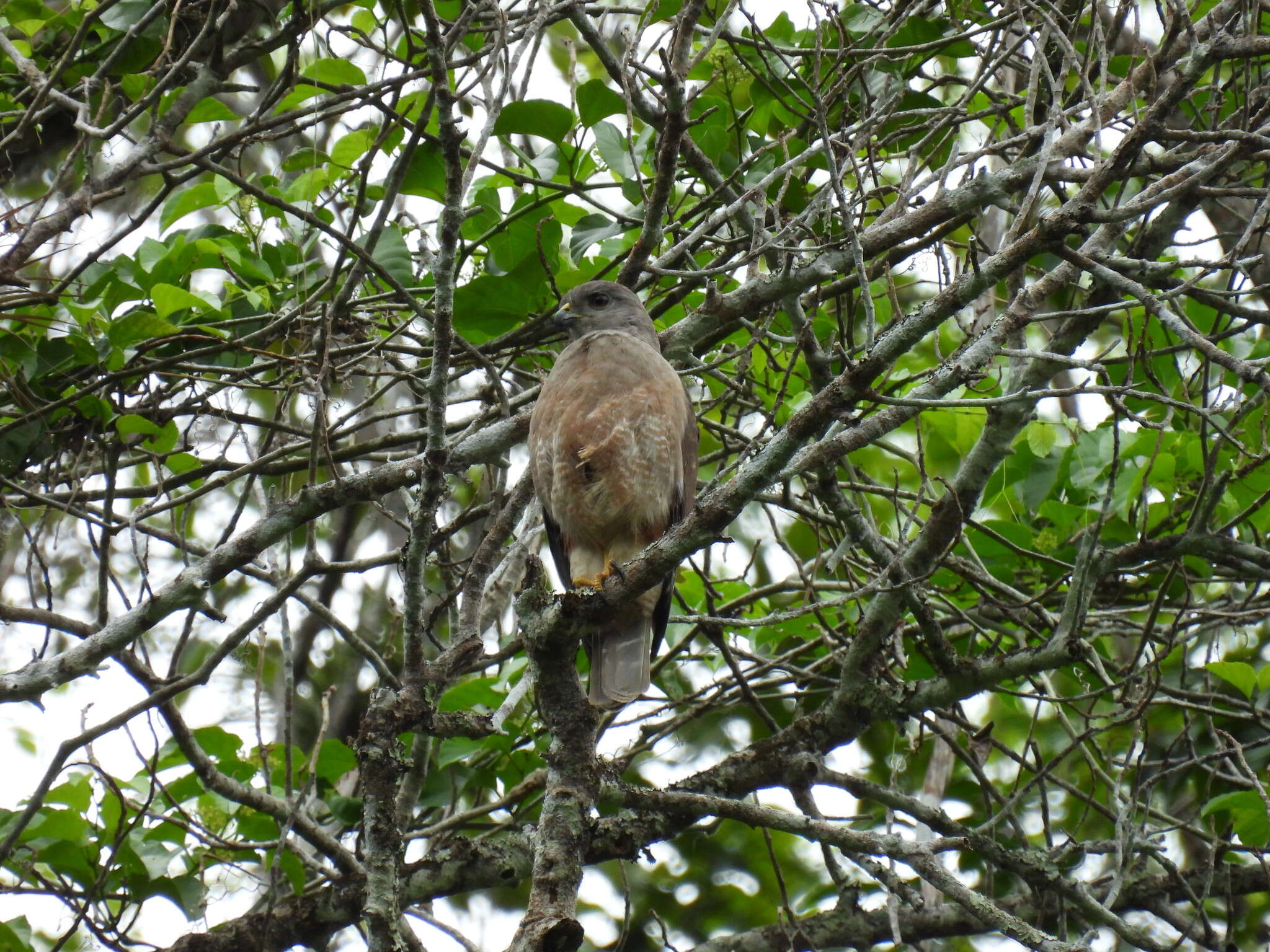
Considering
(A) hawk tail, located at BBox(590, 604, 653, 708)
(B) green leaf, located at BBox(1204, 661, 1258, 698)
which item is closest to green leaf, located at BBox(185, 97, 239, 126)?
(A) hawk tail, located at BBox(590, 604, 653, 708)

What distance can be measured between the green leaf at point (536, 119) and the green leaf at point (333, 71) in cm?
62

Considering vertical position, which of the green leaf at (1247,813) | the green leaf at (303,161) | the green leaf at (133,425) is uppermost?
the green leaf at (303,161)

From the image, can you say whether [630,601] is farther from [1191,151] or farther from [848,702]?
[1191,151]

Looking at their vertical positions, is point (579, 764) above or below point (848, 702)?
below

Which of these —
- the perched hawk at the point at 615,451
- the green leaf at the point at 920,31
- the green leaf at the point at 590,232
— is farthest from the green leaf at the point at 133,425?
the green leaf at the point at 920,31

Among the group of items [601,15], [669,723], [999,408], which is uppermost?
[601,15]

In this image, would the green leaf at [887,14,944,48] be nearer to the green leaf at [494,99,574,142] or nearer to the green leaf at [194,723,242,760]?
the green leaf at [494,99,574,142]

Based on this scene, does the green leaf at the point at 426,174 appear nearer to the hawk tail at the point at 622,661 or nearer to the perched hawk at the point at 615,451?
the perched hawk at the point at 615,451

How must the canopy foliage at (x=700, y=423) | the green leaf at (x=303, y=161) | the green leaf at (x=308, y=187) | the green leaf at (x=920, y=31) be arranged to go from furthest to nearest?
the green leaf at (x=303, y=161) < the green leaf at (x=920, y=31) < the green leaf at (x=308, y=187) < the canopy foliage at (x=700, y=423)

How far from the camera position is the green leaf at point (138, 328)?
13.0 ft

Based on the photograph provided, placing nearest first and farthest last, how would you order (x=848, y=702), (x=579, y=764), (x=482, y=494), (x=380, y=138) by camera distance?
(x=579, y=764) → (x=380, y=138) → (x=848, y=702) → (x=482, y=494)

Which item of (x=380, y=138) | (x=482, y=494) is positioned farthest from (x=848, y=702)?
(x=482, y=494)

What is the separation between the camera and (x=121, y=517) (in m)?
4.34

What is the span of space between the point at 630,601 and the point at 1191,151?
2.31m
